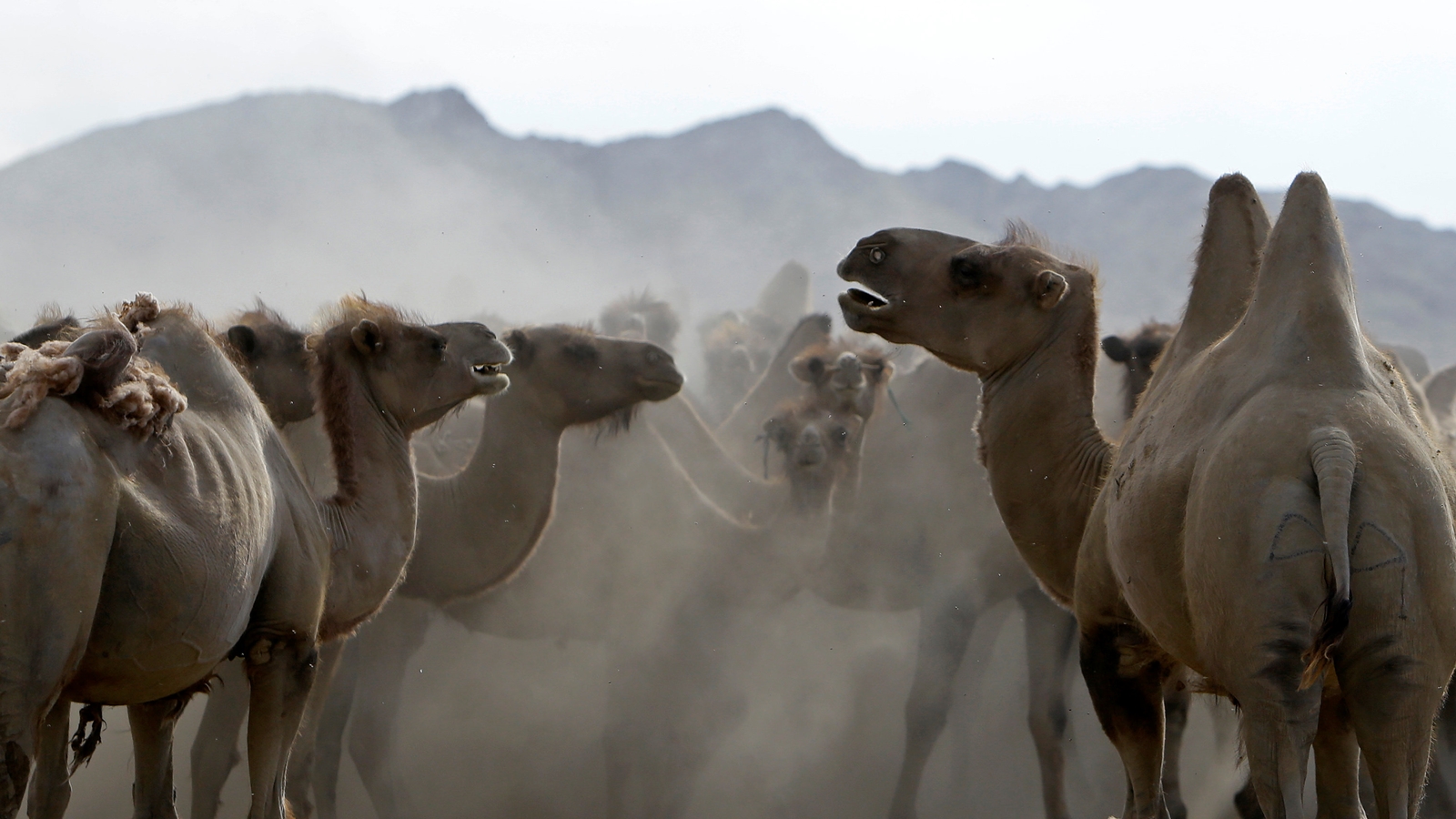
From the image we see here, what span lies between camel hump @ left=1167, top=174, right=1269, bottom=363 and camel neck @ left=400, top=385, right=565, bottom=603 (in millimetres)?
3814

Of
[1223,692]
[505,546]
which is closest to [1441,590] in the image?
[1223,692]

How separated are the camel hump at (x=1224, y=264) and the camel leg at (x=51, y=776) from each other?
4.12 metres

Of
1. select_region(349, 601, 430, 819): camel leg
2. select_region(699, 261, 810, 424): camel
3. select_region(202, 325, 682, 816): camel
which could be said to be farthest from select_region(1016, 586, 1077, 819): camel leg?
select_region(699, 261, 810, 424): camel

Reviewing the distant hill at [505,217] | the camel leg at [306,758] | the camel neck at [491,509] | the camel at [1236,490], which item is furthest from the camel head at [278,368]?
the distant hill at [505,217]

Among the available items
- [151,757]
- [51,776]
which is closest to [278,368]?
[151,757]

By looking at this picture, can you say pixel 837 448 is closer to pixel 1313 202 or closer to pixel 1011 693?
pixel 1011 693

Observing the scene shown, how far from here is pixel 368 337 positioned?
574 centimetres

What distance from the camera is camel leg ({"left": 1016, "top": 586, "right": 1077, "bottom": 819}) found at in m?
7.58

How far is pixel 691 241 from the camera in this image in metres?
35.7

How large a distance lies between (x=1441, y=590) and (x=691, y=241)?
109ft

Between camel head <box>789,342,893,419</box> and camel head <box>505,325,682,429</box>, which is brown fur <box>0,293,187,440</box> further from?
camel head <box>789,342,893,419</box>

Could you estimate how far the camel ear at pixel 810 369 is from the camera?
31.4 feet

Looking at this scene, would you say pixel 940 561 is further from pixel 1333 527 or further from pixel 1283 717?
pixel 1333 527

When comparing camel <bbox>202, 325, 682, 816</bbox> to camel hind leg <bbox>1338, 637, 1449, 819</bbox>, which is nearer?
camel hind leg <bbox>1338, 637, 1449, 819</bbox>
